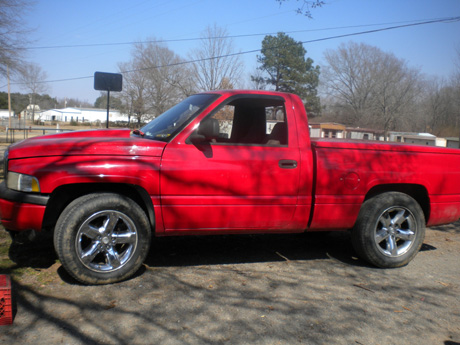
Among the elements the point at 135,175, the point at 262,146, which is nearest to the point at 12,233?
the point at 135,175

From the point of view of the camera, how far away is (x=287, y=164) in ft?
14.1

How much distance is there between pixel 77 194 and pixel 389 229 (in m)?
3.41

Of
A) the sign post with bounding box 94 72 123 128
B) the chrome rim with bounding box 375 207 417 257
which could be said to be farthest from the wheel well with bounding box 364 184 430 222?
the sign post with bounding box 94 72 123 128

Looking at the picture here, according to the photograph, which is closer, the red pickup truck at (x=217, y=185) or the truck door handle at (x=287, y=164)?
the red pickup truck at (x=217, y=185)

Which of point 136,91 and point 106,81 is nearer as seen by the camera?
point 106,81

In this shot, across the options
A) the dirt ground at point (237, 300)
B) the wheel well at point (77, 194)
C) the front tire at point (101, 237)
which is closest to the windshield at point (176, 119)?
the wheel well at point (77, 194)

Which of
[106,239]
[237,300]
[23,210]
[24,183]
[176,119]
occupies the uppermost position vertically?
[176,119]

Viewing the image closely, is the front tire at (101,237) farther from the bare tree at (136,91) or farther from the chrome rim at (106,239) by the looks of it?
the bare tree at (136,91)

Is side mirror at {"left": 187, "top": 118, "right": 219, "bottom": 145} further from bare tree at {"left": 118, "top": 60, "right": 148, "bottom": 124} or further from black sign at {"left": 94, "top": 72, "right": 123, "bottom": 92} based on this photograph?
bare tree at {"left": 118, "top": 60, "right": 148, "bottom": 124}

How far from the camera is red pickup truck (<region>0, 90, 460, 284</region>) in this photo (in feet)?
12.4

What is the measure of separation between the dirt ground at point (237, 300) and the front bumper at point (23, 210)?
0.57 meters

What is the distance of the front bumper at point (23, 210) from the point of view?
12.1 ft

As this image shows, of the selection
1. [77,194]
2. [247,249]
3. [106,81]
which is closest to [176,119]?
[77,194]

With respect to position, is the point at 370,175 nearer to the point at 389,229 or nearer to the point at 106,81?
the point at 389,229
